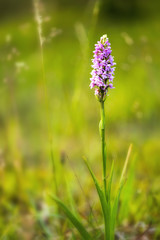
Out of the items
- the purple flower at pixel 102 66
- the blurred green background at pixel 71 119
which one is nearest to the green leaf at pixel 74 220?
the blurred green background at pixel 71 119

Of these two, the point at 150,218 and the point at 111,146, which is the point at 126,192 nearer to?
the point at 150,218

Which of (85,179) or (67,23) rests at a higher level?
(67,23)

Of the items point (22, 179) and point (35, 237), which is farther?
point (22, 179)

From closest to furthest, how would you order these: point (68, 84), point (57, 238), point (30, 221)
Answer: point (57, 238) → point (30, 221) → point (68, 84)

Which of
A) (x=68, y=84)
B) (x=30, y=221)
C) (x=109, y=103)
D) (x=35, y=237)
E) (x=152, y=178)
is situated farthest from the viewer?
(x=68, y=84)

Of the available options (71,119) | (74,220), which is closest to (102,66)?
(74,220)

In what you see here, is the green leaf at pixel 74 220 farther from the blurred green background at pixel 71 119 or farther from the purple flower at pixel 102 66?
the purple flower at pixel 102 66

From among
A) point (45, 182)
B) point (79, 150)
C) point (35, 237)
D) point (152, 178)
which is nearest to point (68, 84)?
point (79, 150)
